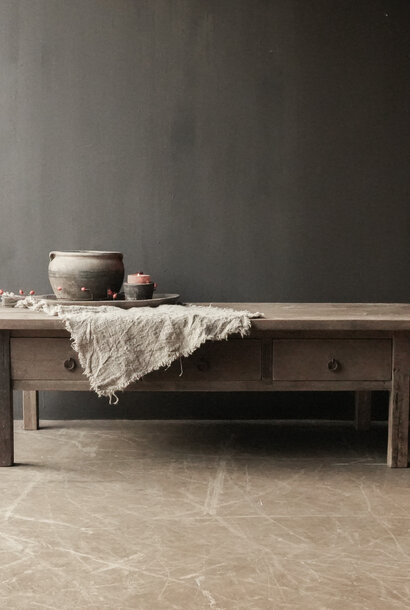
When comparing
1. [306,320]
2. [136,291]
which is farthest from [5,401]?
[306,320]

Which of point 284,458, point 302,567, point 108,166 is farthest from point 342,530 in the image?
point 108,166

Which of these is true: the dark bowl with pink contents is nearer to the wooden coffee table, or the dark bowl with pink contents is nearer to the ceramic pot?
the ceramic pot

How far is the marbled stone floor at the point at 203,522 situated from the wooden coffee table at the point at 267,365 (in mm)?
305

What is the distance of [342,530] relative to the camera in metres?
2.09

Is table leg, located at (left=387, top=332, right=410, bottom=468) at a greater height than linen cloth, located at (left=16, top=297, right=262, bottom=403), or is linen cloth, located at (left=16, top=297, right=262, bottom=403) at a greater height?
linen cloth, located at (left=16, top=297, right=262, bottom=403)

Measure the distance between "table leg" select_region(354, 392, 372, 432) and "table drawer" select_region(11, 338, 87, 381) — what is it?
4.37 feet

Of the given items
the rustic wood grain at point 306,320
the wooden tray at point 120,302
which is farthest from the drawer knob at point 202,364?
the wooden tray at point 120,302

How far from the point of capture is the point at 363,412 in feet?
10.7

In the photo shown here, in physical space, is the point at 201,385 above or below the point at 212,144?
below

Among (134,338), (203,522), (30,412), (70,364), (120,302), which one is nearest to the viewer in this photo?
(203,522)

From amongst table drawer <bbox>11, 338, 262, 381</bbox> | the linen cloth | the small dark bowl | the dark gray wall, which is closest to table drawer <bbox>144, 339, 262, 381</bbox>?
table drawer <bbox>11, 338, 262, 381</bbox>

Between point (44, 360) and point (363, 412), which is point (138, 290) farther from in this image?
point (363, 412)

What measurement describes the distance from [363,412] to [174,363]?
3.59ft

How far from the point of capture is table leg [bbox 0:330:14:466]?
2598mm
